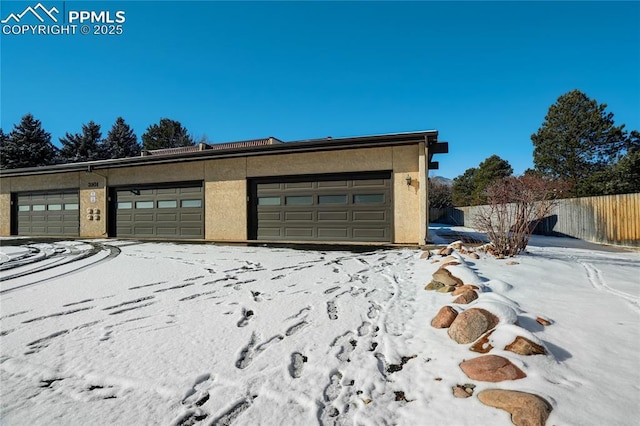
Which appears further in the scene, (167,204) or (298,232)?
(167,204)

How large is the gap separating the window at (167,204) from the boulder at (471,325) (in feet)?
36.3

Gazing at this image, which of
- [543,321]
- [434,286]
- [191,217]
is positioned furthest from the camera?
[191,217]

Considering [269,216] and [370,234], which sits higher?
[269,216]

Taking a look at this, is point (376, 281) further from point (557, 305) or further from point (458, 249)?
point (458, 249)

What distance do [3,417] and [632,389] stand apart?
11.0 ft

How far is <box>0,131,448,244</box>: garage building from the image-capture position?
28.8 feet

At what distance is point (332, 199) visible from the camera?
9.47m

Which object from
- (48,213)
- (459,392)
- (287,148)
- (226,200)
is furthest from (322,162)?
(48,213)

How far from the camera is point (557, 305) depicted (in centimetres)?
281

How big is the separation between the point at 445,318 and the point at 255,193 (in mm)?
8580

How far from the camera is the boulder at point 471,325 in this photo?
88.0 inches

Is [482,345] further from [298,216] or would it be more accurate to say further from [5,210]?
[5,210]

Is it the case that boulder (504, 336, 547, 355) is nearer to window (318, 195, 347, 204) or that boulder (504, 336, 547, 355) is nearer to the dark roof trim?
the dark roof trim

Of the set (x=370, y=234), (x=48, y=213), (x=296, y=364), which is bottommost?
(x=296, y=364)
